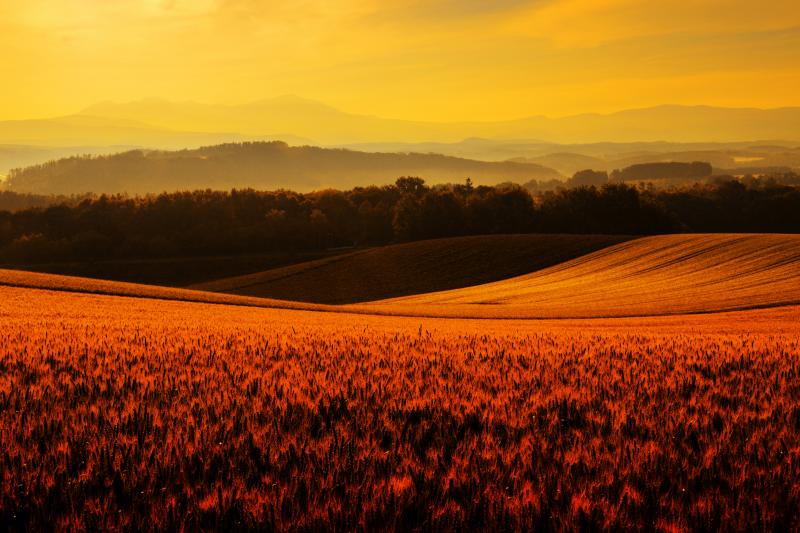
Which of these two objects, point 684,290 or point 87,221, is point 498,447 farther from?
point 87,221

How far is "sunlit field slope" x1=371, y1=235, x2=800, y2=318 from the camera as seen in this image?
127 ft

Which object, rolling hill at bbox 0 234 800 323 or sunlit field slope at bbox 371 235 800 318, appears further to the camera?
sunlit field slope at bbox 371 235 800 318

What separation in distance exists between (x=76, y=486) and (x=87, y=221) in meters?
113

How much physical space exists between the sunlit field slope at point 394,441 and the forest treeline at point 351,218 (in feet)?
297

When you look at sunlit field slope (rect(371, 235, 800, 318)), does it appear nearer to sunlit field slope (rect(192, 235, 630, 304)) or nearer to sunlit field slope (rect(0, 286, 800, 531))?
sunlit field slope (rect(192, 235, 630, 304))

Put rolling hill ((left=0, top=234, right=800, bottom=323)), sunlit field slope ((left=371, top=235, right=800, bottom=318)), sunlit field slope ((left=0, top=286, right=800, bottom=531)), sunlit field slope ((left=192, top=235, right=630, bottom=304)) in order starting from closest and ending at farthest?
sunlit field slope ((left=0, top=286, right=800, bottom=531)) < rolling hill ((left=0, top=234, right=800, bottom=323)) < sunlit field slope ((left=371, top=235, right=800, bottom=318)) < sunlit field slope ((left=192, top=235, right=630, bottom=304))

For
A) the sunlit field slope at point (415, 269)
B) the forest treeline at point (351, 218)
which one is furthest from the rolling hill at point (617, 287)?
the forest treeline at point (351, 218)

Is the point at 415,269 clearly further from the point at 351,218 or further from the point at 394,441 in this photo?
the point at 394,441

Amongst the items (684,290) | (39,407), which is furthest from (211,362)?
(684,290)

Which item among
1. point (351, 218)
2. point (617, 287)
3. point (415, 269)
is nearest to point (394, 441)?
point (617, 287)

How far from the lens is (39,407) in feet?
18.5

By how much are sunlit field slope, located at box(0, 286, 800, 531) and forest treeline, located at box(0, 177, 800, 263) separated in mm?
90537

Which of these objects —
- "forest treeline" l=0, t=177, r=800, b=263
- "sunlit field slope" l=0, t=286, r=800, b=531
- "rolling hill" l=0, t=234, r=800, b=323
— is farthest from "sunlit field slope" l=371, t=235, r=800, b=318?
"sunlit field slope" l=0, t=286, r=800, b=531

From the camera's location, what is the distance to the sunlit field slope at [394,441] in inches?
141
